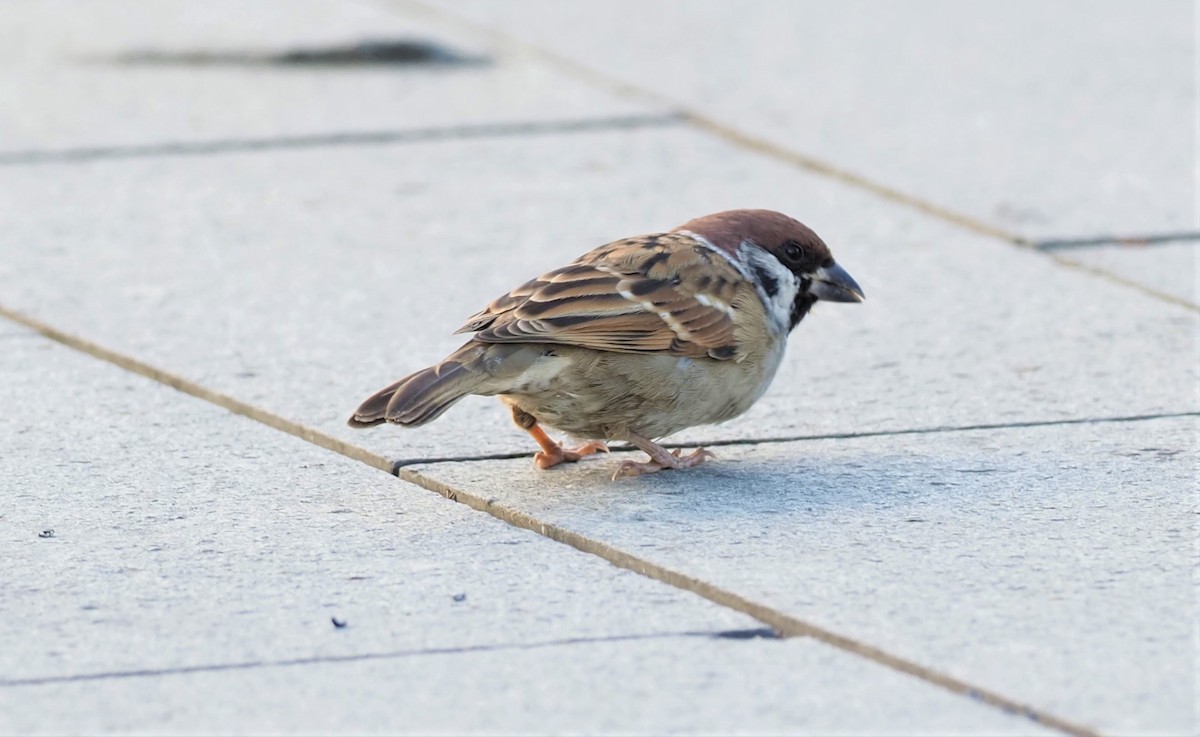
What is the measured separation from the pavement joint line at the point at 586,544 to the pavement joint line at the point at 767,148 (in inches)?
114

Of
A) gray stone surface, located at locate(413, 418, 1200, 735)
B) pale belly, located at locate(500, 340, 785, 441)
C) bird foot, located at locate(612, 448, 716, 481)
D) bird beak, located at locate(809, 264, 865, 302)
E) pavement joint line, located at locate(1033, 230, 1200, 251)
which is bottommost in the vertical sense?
bird foot, located at locate(612, 448, 716, 481)

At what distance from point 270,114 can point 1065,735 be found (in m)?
6.58

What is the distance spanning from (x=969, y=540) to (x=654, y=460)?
99cm

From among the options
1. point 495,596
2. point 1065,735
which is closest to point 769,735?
Result: point 1065,735

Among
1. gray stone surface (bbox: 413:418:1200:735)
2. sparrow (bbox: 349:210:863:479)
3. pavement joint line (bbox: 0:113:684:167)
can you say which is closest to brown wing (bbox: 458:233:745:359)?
sparrow (bbox: 349:210:863:479)

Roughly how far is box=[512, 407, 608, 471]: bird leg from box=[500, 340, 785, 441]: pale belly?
7cm

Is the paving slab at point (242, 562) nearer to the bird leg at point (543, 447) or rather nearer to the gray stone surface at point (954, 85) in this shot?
the bird leg at point (543, 447)

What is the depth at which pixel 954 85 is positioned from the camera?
9.82m

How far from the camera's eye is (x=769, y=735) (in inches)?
141

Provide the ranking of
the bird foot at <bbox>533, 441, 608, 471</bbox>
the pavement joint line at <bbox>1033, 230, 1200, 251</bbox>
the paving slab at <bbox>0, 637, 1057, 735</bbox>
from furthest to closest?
the pavement joint line at <bbox>1033, 230, 1200, 251</bbox>
the bird foot at <bbox>533, 441, 608, 471</bbox>
the paving slab at <bbox>0, 637, 1057, 735</bbox>

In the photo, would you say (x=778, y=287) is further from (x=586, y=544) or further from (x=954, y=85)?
(x=954, y=85)

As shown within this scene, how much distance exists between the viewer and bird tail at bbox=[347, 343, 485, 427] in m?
4.80

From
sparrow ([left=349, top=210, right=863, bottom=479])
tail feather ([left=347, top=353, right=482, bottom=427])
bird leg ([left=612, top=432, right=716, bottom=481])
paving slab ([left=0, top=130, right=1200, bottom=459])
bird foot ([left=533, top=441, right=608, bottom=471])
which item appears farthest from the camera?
paving slab ([left=0, top=130, right=1200, bottom=459])

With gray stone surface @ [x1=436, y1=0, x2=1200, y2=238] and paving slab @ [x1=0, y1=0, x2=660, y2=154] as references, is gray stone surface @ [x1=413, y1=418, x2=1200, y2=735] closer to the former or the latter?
gray stone surface @ [x1=436, y1=0, x2=1200, y2=238]
